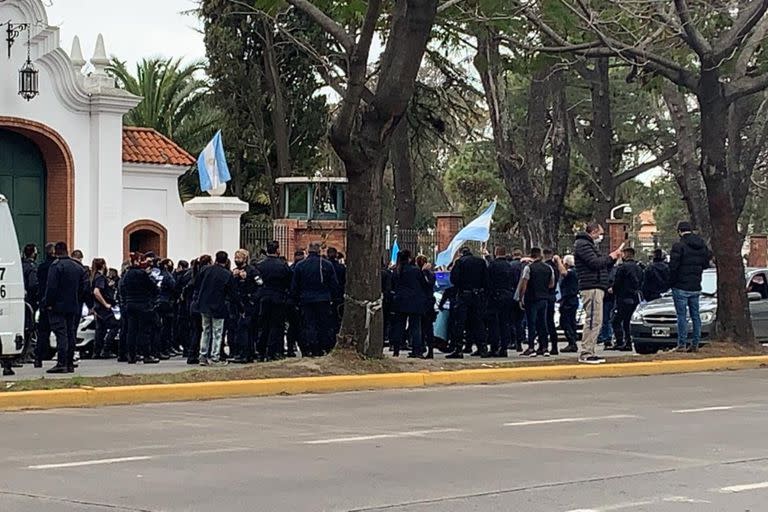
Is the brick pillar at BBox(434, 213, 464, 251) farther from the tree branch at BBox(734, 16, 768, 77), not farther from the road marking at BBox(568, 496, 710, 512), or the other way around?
the road marking at BBox(568, 496, 710, 512)

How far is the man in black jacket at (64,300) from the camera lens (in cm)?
1698

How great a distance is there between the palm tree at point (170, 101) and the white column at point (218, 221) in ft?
46.3

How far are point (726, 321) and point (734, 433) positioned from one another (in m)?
9.43

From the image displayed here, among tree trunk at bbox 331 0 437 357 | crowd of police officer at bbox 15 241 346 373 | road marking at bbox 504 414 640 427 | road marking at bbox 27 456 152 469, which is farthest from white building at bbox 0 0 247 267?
road marking at bbox 27 456 152 469

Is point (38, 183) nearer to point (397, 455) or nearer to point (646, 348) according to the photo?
point (646, 348)

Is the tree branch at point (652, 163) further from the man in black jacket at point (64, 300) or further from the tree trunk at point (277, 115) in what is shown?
the man in black jacket at point (64, 300)

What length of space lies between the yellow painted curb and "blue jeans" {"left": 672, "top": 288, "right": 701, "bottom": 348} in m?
0.66

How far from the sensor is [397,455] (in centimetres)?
1088

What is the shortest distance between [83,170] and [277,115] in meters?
10.8

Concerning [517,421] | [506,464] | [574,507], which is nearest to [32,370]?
[517,421]

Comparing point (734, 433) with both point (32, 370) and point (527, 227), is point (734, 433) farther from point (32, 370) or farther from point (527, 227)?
point (527, 227)

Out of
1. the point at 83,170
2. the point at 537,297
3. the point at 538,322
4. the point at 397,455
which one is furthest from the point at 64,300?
the point at 83,170

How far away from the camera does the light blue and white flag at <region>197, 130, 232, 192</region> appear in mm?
29719

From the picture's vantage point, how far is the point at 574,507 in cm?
863
